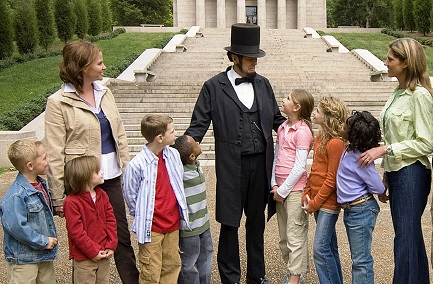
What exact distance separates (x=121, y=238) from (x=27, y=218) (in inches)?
33.1

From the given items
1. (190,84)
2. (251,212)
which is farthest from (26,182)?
(190,84)

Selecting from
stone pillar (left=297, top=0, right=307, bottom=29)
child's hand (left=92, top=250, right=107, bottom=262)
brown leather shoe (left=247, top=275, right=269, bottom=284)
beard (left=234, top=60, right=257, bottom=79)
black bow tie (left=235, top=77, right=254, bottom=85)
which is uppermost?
stone pillar (left=297, top=0, right=307, bottom=29)

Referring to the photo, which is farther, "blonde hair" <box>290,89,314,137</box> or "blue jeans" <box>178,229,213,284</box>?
"blonde hair" <box>290,89,314,137</box>

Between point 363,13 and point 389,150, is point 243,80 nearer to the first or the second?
point 389,150

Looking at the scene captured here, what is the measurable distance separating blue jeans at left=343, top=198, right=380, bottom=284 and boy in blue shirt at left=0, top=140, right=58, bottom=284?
85.0 inches

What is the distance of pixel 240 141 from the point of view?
4480 mm

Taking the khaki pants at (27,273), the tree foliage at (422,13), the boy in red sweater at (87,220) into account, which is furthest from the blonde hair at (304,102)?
the tree foliage at (422,13)

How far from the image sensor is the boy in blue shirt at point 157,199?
3963 mm

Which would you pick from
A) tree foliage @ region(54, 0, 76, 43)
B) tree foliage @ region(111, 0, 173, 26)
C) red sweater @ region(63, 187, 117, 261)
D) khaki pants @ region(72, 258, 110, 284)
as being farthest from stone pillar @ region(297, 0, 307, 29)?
khaki pants @ region(72, 258, 110, 284)

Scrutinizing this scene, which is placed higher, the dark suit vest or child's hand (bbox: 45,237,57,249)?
the dark suit vest

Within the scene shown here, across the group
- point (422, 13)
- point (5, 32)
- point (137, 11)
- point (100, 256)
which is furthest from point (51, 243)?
point (137, 11)

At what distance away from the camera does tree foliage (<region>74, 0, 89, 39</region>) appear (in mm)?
30031

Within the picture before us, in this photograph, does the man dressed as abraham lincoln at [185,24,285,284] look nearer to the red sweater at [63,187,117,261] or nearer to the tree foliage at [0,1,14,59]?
the red sweater at [63,187,117,261]

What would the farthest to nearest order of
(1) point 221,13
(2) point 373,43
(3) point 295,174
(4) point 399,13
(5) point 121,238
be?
(1) point 221,13 < (4) point 399,13 < (2) point 373,43 < (3) point 295,174 < (5) point 121,238
